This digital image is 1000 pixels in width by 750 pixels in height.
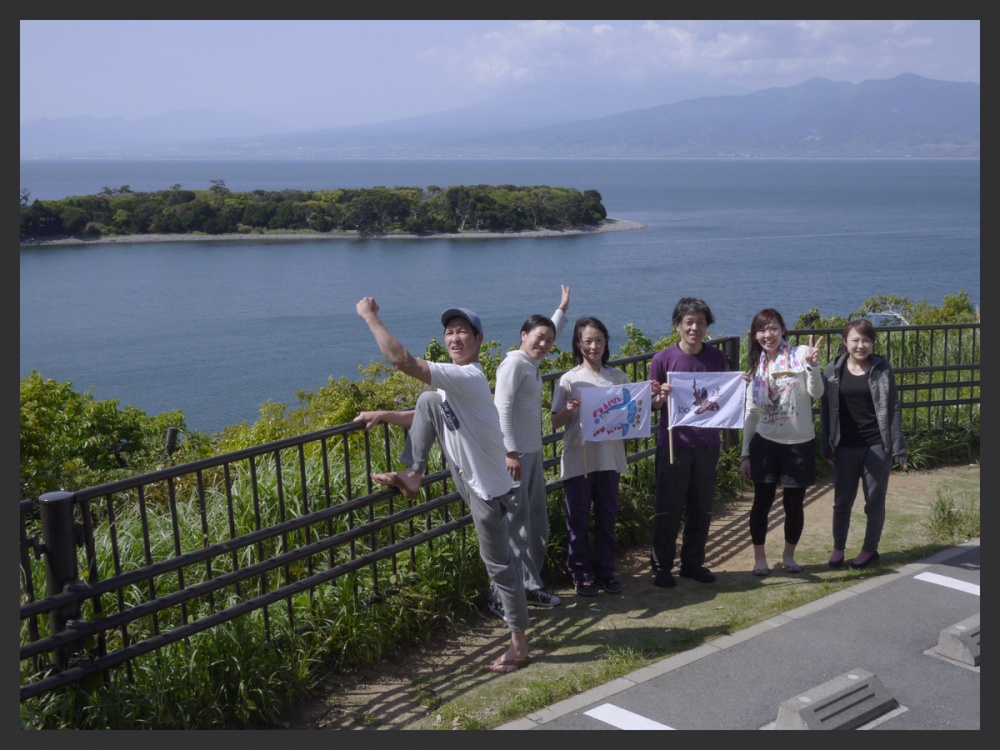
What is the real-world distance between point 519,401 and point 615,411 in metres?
0.88

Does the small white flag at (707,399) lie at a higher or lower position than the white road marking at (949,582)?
higher

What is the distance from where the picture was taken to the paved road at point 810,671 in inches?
188

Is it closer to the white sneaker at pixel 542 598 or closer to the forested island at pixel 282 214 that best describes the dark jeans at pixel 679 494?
the white sneaker at pixel 542 598

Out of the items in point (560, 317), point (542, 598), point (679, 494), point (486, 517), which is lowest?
point (542, 598)

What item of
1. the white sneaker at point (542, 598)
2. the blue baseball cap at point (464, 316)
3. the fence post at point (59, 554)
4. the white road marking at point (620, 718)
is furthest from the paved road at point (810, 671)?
the fence post at point (59, 554)

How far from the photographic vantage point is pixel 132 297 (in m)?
81.2

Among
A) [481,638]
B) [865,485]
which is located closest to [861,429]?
[865,485]

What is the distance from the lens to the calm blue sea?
57156mm

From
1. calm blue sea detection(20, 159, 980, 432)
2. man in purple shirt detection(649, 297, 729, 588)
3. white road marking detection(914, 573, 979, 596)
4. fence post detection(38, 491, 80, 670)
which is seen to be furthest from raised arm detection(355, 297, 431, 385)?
calm blue sea detection(20, 159, 980, 432)

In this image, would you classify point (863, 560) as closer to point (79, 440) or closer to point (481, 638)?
point (481, 638)

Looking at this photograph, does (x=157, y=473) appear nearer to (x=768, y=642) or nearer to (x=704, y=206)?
(x=768, y=642)

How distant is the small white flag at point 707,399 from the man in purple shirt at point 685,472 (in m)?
0.05

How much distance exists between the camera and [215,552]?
482 centimetres

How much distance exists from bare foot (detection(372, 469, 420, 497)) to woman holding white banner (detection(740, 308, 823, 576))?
7.86 feet
